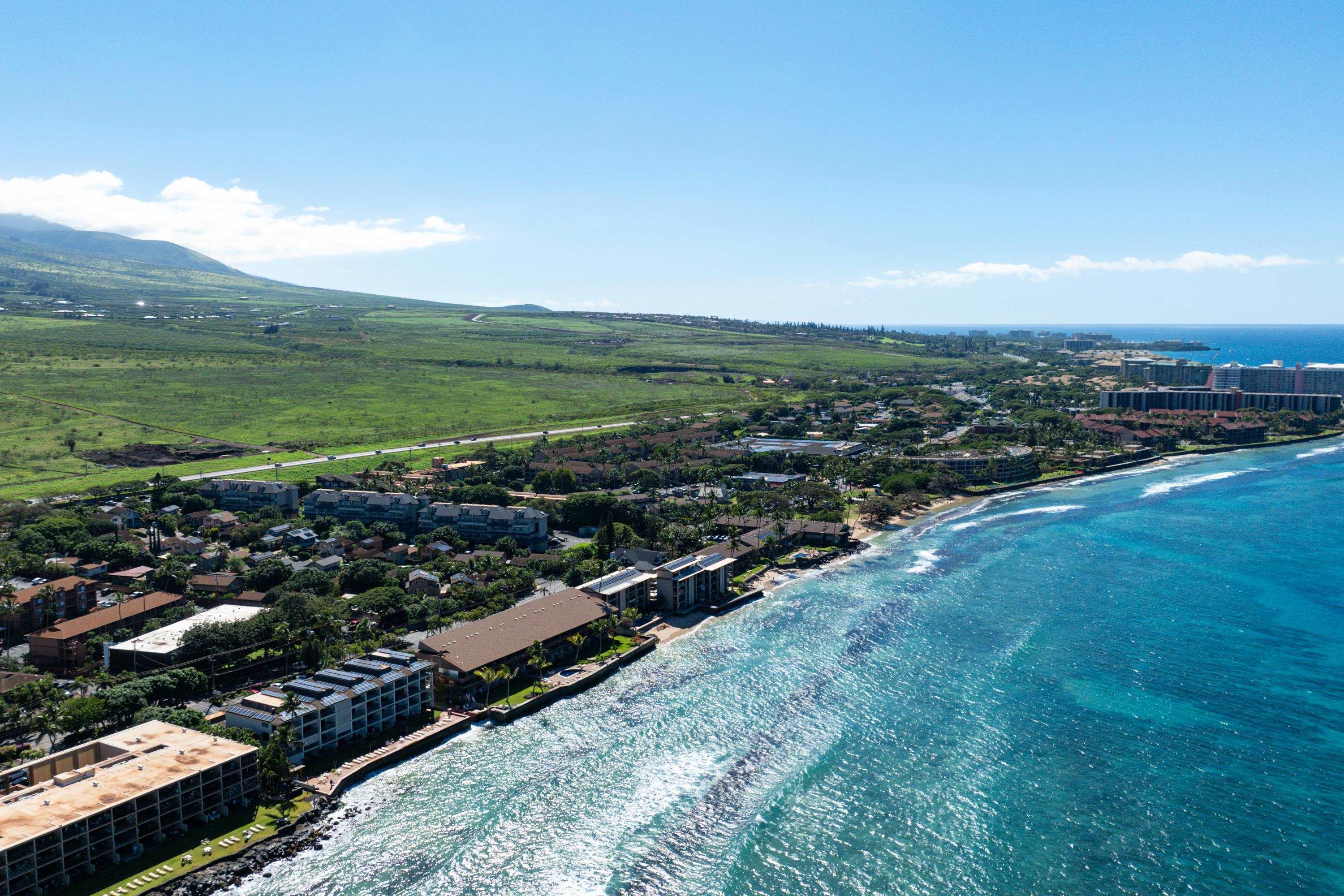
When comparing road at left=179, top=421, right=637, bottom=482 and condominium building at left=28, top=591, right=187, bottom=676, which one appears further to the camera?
road at left=179, top=421, right=637, bottom=482

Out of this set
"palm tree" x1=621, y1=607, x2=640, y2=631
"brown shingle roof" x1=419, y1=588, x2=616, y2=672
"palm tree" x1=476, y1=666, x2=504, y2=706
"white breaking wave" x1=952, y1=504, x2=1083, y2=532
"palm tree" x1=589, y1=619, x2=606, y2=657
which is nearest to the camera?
"palm tree" x1=476, y1=666, x2=504, y2=706

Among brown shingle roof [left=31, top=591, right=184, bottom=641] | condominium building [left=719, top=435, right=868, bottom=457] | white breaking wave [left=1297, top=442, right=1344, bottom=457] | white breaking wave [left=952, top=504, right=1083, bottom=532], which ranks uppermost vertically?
white breaking wave [left=1297, top=442, right=1344, bottom=457]

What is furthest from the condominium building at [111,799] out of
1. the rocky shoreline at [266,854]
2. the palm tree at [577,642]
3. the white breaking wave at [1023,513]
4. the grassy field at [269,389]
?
the white breaking wave at [1023,513]

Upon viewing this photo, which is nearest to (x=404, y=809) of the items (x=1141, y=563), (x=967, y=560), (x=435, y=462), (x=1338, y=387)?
(x=967, y=560)

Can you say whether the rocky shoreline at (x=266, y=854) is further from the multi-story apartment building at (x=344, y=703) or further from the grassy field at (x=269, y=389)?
the grassy field at (x=269, y=389)

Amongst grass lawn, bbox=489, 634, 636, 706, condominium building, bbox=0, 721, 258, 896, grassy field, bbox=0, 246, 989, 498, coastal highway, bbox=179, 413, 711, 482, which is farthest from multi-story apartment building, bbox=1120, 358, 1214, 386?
condominium building, bbox=0, 721, 258, 896

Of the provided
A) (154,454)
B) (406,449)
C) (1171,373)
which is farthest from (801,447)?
(1171,373)

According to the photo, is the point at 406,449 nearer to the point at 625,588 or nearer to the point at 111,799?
the point at 625,588

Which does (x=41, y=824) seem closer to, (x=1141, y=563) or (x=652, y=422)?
(x=1141, y=563)

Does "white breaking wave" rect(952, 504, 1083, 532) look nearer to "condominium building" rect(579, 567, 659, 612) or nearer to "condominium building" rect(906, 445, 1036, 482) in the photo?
"condominium building" rect(906, 445, 1036, 482)
